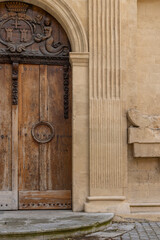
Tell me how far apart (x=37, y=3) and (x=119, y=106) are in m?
2.33

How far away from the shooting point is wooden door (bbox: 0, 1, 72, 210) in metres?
6.53

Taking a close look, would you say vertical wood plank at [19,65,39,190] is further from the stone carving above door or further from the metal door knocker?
the stone carving above door

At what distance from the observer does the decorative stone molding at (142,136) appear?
6328 mm

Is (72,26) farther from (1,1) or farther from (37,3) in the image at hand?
(1,1)

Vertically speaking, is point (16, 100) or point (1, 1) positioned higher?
point (1, 1)

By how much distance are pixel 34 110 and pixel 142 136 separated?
196 cm

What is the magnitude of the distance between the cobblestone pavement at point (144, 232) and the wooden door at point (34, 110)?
1406 mm

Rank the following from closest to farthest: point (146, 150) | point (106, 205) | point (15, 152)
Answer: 1. point (106, 205)
2. point (146, 150)
3. point (15, 152)

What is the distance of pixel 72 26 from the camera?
645 centimetres

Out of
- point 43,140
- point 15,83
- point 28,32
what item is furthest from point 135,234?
point 28,32

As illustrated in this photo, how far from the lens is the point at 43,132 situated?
21.8 ft

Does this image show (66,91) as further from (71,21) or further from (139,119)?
(139,119)

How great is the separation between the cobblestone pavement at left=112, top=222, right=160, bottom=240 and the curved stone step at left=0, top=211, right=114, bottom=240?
0.45 meters

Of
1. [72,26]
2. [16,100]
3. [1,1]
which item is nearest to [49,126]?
[16,100]
